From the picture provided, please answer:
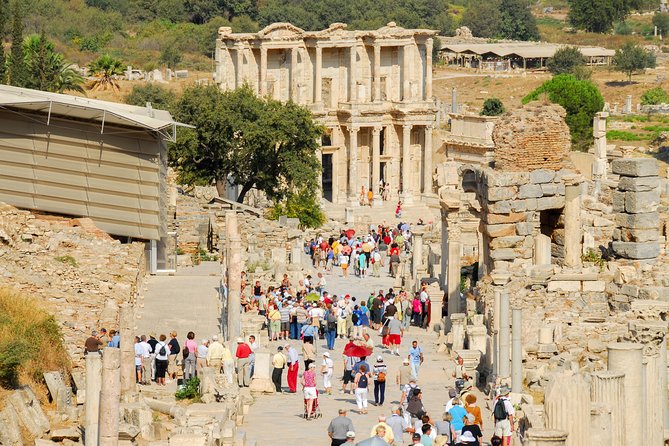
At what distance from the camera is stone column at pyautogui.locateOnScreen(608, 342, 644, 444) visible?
2550cm

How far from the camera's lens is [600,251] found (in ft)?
143

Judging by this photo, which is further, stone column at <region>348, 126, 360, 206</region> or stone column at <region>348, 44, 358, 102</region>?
stone column at <region>348, 44, 358, 102</region>

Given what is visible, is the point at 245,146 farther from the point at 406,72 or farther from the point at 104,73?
the point at 104,73

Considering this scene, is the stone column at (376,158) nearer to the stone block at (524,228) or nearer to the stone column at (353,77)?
the stone column at (353,77)

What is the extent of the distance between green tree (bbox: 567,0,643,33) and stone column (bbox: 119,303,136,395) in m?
131

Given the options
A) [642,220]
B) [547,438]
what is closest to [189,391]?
[642,220]

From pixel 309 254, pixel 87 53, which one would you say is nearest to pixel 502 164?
pixel 309 254

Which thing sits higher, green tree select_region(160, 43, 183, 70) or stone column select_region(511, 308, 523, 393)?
green tree select_region(160, 43, 183, 70)

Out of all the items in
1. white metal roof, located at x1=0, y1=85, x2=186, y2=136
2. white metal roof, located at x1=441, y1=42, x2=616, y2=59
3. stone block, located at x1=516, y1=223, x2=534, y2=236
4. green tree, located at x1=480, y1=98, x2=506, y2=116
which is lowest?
stone block, located at x1=516, y1=223, x2=534, y2=236

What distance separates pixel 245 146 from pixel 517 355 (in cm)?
3591

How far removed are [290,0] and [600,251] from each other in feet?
361

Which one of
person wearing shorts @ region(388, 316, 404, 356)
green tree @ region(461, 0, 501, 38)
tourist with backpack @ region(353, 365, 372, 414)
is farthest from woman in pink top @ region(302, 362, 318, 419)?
green tree @ region(461, 0, 501, 38)

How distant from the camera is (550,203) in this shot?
4016cm

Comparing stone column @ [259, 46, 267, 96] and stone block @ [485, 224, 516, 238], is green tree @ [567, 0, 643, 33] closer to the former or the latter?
stone column @ [259, 46, 267, 96]
